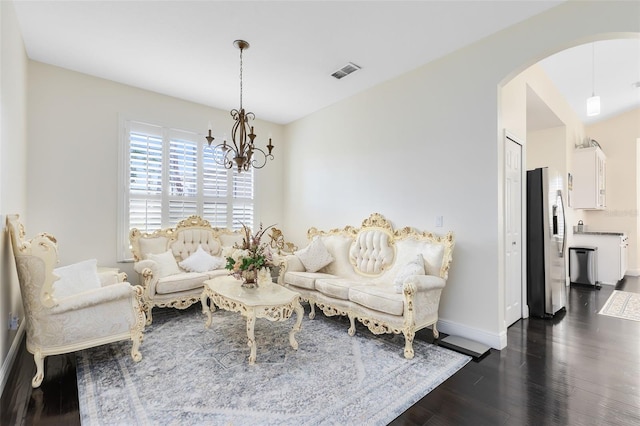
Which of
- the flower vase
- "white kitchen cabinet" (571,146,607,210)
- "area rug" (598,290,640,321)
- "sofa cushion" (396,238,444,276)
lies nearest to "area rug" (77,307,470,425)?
the flower vase

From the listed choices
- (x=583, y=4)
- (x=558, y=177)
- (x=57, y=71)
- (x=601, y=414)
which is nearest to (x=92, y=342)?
(x=57, y=71)

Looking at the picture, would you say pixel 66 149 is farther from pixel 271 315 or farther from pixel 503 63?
pixel 503 63

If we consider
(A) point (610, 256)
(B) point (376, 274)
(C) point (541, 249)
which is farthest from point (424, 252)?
(A) point (610, 256)

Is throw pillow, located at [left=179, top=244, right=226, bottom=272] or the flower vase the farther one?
throw pillow, located at [left=179, top=244, right=226, bottom=272]

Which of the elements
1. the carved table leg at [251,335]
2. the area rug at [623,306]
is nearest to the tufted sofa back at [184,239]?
the carved table leg at [251,335]

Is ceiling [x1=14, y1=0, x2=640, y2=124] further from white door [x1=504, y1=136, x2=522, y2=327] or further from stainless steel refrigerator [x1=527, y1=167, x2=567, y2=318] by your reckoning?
stainless steel refrigerator [x1=527, y1=167, x2=567, y2=318]

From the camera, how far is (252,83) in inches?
167

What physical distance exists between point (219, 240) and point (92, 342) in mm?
2493

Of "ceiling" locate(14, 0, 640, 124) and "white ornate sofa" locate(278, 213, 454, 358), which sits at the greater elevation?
"ceiling" locate(14, 0, 640, 124)

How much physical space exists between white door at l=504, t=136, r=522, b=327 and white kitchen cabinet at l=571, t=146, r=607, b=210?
363 centimetres

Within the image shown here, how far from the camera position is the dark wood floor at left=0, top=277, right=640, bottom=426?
6.40 ft

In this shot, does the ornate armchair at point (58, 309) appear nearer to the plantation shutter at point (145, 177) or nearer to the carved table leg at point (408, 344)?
the plantation shutter at point (145, 177)

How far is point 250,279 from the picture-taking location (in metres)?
3.14

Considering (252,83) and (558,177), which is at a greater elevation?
(252,83)
